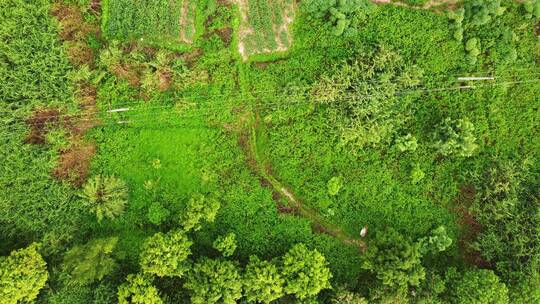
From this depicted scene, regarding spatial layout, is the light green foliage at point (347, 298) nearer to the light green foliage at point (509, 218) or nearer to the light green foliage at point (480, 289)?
the light green foliage at point (480, 289)

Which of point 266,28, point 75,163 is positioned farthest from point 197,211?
point 266,28

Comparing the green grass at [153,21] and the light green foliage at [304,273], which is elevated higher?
the green grass at [153,21]

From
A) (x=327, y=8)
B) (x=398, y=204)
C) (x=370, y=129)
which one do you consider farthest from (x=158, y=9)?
(x=398, y=204)

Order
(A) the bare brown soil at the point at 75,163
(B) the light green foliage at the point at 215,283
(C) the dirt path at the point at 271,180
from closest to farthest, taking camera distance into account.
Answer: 1. (B) the light green foliage at the point at 215,283
2. (A) the bare brown soil at the point at 75,163
3. (C) the dirt path at the point at 271,180

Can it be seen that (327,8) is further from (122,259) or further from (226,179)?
(122,259)

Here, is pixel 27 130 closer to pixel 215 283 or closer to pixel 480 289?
pixel 215 283

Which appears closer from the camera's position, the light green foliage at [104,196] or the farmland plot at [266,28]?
the light green foliage at [104,196]

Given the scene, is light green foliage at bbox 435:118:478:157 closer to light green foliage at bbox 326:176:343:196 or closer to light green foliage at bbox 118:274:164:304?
light green foliage at bbox 326:176:343:196

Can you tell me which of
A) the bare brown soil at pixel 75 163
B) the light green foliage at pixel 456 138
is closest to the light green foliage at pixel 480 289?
the light green foliage at pixel 456 138
